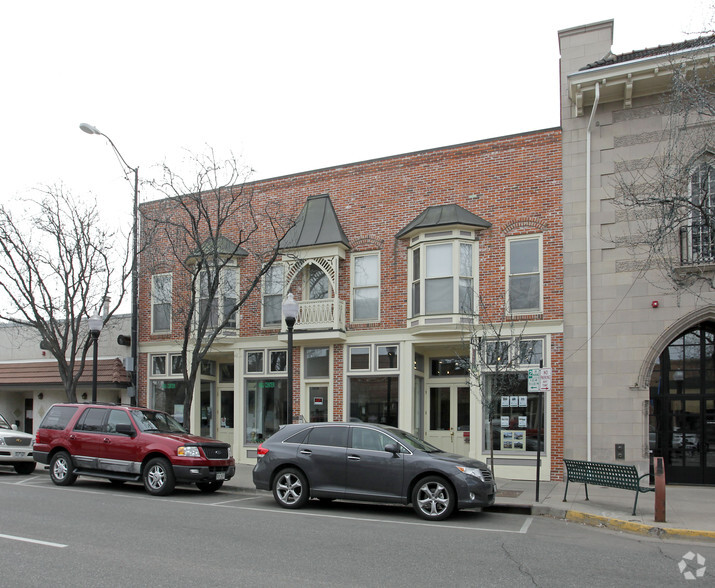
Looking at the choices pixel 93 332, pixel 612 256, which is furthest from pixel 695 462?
pixel 93 332

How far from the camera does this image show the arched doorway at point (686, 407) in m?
15.3

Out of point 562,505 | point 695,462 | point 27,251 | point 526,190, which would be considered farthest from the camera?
point 27,251

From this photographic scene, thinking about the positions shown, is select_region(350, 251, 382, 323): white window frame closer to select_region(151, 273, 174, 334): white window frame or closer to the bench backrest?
select_region(151, 273, 174, 334): white window frame

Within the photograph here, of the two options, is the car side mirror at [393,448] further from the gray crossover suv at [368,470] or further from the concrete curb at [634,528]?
the concrete curb at [634,528]

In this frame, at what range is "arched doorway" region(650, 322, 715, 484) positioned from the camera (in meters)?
15.3

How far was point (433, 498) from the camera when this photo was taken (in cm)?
1079

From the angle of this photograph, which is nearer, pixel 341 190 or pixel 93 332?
pixel 93 332

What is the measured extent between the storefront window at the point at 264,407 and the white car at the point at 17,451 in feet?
18.6

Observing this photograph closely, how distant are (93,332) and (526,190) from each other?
11.7m

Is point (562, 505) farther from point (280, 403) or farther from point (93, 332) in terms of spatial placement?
point (93, 332)

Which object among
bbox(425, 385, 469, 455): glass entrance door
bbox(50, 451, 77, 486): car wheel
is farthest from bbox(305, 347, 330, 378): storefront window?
bbox(50, 451, 77, 486): car wheel

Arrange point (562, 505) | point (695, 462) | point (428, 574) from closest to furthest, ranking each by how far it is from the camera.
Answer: point (428, 574) < point (562, 505) < point (695, 462)

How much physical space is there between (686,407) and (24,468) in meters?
15.9

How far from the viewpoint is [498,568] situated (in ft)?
24.6
